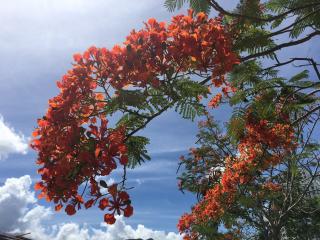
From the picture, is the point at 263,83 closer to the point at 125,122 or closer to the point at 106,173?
the point at 125,122

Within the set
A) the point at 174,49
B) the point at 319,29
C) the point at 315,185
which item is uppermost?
the point at 315,185

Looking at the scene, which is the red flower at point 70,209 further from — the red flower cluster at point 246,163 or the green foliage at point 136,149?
the red flower cluster at point 246,163

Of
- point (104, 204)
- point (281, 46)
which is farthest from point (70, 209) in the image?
point (281, 46)

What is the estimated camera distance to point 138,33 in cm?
329

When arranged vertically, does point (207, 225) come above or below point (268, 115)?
above

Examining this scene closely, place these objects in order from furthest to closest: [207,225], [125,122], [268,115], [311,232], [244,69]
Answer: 1. [311,232]
2. [207,225]
3. [268,115]
4. [244,69]
5. [125,122]

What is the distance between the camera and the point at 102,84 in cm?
337

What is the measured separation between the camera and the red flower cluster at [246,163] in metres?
5.62

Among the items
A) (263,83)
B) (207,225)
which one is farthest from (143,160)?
(207,225)

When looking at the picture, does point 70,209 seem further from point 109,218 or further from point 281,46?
point 281,46

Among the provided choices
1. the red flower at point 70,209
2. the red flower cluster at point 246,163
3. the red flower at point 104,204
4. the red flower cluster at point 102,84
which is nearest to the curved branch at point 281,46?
the red flower cluster at point 102,84

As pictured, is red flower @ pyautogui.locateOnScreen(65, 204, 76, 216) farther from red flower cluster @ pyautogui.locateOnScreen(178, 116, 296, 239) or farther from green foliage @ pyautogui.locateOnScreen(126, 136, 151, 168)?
red flower cluster @ pyautogui.locateOnScreen(178, 116, 296, 239)

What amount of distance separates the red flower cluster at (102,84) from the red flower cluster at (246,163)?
7.16 feet

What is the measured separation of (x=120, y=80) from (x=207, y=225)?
1136 centimetres
